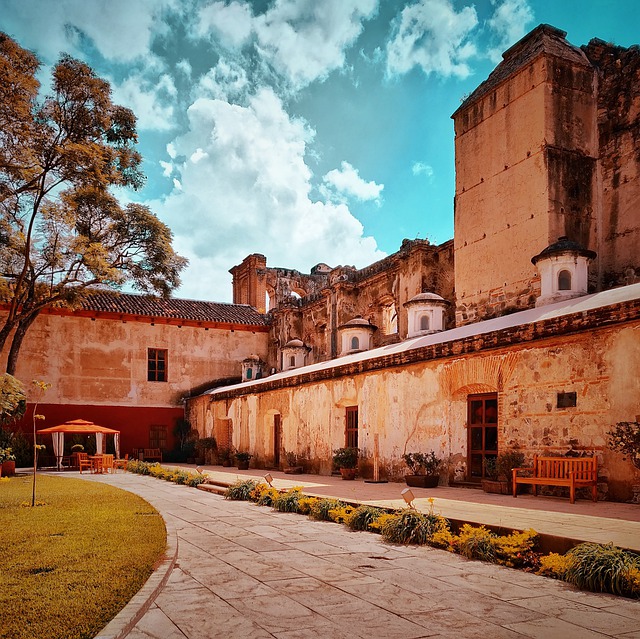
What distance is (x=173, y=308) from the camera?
29281 millimetres

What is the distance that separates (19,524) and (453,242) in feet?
45.2

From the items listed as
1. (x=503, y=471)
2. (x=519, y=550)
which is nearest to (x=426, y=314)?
(x=503, y=471)

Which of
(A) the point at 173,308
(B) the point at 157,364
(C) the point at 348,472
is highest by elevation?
(A) the point at 173,308

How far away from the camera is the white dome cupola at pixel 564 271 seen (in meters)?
13.0

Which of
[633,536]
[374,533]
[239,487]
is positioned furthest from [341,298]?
[633,536]

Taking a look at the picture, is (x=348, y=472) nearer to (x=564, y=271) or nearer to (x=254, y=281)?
(x=564, y=271)

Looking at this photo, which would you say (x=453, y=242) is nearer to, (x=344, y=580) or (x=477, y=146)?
(x=477, y=146)

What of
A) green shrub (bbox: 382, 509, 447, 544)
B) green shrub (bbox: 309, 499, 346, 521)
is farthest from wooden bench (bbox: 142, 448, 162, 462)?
green shrub (bbox: 382, 509, 447, 544)

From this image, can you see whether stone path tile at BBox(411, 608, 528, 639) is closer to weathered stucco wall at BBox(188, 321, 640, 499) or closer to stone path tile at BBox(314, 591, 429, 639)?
stone path tile at BBox(314, 591, 429, 639)

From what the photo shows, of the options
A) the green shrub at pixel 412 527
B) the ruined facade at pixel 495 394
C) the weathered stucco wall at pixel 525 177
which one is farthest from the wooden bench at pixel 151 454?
the green shrub at pixel 412 527

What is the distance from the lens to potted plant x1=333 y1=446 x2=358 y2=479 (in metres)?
13.9

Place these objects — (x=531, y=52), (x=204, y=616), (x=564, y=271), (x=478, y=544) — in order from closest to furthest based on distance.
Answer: (x=204, y=616), (x=478, y=544), (x=564, y=271), (x=531, y=52)

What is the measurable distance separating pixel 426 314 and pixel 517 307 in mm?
2723

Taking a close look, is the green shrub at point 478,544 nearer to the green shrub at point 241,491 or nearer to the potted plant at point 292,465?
the green shrub at point 241,491
